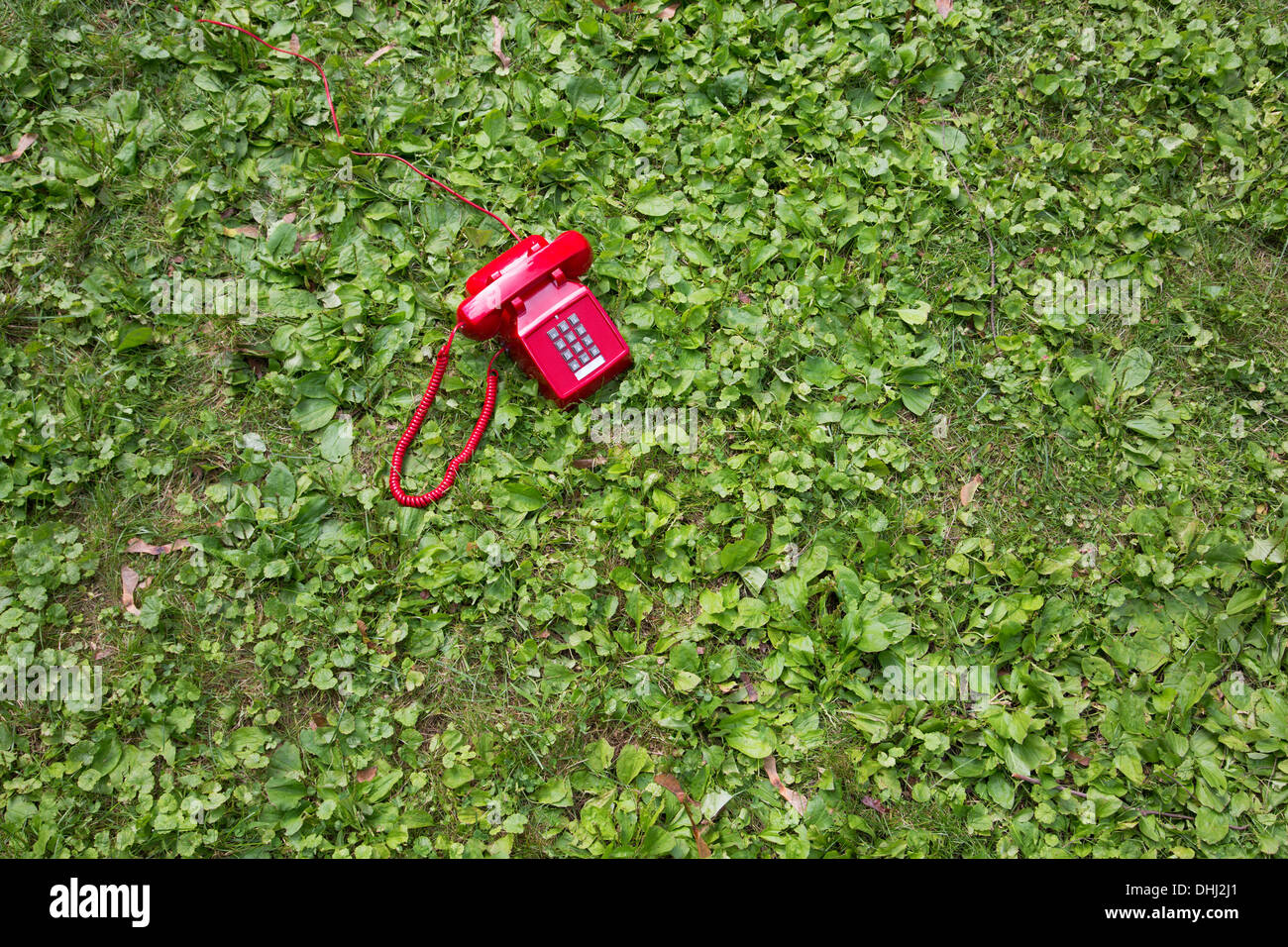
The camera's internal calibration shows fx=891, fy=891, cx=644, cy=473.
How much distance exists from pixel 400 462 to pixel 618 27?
2068 mm

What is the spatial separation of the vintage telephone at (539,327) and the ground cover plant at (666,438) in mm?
83

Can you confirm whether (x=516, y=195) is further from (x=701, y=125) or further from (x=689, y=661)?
(x=689, y=661)

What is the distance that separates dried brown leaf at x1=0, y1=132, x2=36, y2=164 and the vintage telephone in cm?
196

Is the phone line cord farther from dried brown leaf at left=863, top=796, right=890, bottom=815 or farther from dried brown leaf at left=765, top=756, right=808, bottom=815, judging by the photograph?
dried brown leaf at left=863, top=796, right=890, bottom=815

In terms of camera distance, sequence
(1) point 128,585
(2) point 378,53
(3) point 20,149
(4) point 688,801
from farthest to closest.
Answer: (2) point 378,53
(3) point 20,149
(1) point 128,585
(4) point 688,801

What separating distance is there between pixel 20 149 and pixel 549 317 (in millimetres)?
2330

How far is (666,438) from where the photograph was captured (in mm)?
3340

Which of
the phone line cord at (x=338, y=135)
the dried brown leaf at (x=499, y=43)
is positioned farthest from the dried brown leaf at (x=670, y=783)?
the dried brown leaf at (x=499, y=43)

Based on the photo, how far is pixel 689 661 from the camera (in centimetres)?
309

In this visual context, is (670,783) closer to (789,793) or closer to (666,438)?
(789,793)

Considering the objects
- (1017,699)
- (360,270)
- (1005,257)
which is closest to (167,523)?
(360,270)

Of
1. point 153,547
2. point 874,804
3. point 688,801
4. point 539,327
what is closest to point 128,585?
point 153,547

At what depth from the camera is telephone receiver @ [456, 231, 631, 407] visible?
3.17 meters
